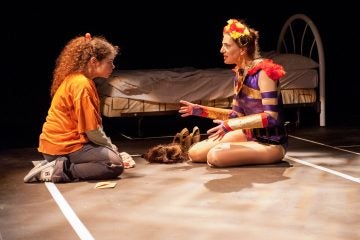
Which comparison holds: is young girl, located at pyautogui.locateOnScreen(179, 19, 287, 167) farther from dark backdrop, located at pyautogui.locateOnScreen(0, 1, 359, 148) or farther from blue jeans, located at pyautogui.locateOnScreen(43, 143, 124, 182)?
dark backdrop, located at pyautogui.locateOnScreen(0, 1, 359, 148)

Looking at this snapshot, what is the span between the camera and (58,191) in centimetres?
353

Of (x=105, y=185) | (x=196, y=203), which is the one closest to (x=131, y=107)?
(x=105, y=185)

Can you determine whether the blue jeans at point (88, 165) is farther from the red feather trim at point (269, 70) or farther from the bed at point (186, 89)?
the bed at point (186, 89)

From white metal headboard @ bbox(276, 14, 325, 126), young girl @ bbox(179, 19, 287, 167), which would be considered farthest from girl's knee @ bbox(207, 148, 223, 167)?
white metal headboard @ bbox(276, 14, 325, 126)

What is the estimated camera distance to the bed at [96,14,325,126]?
542cm

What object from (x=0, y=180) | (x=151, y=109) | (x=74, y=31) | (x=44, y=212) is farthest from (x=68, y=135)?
(x=74, y=31)

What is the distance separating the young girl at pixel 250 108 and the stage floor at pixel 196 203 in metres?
0.08

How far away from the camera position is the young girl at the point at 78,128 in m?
3.72

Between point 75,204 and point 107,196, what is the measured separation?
0.21 metres

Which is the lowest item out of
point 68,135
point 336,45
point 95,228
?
point 95,228

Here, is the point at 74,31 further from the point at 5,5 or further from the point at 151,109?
the point at 151,109

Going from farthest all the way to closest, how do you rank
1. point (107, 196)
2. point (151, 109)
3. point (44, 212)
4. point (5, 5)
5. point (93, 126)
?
point (5, 5), point (151, 109), point (93, 126), point (107, 196), point (44, 212)

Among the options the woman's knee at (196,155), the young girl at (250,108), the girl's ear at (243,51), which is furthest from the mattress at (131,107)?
the girl's ear at (243,51)

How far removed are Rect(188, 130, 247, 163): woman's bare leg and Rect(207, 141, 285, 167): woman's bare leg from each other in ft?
0.49
